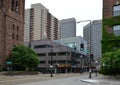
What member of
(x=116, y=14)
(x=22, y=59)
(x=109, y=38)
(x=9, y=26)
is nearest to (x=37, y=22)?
(x=9, y=26)

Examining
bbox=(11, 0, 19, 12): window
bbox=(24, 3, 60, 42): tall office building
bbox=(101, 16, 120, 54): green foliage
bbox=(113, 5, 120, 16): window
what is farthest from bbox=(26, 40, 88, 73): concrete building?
bbox=(113, 5, 120, 16): window

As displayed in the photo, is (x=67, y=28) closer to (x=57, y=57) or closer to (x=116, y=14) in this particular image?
(x=57, y=57)

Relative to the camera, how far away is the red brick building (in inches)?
3497

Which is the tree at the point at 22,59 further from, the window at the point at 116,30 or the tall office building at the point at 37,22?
the tall office building at the point at 37,22

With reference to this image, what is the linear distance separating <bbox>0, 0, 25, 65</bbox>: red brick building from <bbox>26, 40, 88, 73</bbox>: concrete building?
2947 centimetres

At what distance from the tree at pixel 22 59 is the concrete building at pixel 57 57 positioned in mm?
36243

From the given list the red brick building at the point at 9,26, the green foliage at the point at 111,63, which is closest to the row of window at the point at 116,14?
the green foliage at the point at 111,63

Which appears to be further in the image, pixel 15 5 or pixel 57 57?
pixel 57 57

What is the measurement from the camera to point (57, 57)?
426 feet

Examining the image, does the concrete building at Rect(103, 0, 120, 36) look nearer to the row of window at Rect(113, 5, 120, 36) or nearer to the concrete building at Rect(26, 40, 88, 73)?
the row of window at Rect(113, 5, 120, 36)

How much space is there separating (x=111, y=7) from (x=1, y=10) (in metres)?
41.3

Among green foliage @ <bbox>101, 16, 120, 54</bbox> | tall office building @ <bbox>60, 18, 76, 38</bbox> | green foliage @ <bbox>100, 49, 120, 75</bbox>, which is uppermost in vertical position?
tall office building @ <bbox>60, 18, 76, 38</bbox>

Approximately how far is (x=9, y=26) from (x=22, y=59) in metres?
12.7

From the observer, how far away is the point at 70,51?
12775cm
